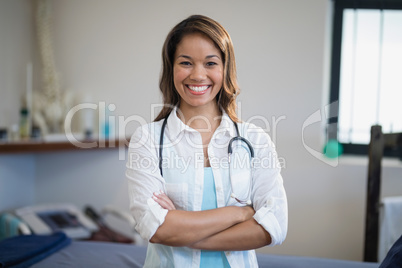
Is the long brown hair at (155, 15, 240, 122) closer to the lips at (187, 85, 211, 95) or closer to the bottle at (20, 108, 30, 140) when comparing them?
the lips at (187, 85, 211, 95)

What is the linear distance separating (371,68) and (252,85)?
0.81 metres

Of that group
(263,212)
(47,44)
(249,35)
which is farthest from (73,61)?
(263,212)

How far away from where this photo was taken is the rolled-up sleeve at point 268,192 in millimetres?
1024

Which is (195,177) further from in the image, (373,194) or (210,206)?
(373,194)

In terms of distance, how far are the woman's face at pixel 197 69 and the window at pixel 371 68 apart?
1122 millimetres

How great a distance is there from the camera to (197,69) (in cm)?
105

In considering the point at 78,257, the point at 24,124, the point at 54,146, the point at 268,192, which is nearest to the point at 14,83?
the point at 24,124

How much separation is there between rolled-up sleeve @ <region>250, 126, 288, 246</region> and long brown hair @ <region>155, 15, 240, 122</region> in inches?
4.6

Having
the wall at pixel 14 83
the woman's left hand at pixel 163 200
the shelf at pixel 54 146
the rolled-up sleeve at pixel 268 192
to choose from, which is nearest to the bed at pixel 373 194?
the rolled-up sleeve at pixel 268 192

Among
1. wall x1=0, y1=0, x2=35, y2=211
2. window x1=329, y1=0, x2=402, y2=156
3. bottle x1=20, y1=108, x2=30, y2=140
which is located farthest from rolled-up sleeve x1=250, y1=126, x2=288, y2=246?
wall x1=0, y1=0, x2=35, y2=211

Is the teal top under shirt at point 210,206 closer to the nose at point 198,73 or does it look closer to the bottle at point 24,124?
the nose at point 198,73

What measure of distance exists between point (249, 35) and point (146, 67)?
786 millimetres

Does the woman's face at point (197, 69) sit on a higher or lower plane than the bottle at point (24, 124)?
higher

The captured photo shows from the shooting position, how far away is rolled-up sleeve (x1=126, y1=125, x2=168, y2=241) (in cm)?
100
